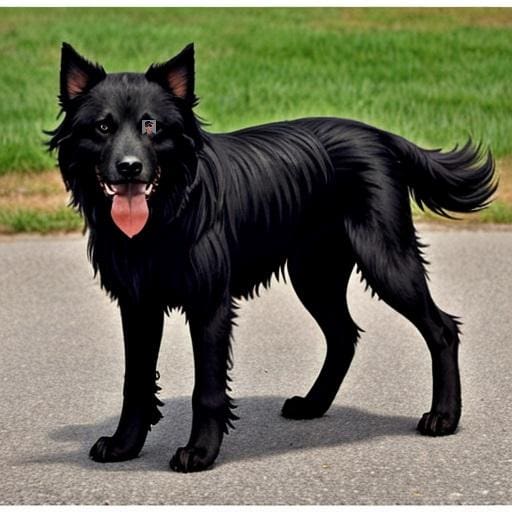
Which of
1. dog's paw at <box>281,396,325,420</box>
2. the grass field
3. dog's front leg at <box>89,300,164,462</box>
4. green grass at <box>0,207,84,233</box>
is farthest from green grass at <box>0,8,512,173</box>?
dog's front leg at <box>89,300,164,462</box>

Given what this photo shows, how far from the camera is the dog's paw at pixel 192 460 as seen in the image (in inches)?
205

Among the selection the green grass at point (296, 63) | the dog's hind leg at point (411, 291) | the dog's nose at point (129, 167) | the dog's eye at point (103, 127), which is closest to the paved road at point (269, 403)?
the dog's hind leg at point (411, 291)

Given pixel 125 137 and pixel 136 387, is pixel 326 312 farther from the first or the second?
pixel 125 137

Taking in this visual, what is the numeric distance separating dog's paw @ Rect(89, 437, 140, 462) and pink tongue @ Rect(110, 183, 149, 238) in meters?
1.00

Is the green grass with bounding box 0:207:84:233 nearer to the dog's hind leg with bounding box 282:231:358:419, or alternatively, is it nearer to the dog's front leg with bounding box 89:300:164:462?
the dog's hind leg with bounding box 282:231:358:419

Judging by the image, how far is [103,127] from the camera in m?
4.89

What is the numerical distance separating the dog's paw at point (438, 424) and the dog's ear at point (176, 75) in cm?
175

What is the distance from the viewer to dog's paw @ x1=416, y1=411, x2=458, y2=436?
567 cm

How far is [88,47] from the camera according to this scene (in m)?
15.3

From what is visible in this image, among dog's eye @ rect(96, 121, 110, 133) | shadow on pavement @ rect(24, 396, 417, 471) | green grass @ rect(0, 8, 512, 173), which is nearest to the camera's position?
dog's eye @ rect(96, 121, 110, 133)

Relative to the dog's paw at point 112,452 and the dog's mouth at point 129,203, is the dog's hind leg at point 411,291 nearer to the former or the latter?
the dog's mouth at point 129,203

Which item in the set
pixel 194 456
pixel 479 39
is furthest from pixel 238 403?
pixel 479 39

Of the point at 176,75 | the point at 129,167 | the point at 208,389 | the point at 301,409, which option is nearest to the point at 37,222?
the point at 301,409

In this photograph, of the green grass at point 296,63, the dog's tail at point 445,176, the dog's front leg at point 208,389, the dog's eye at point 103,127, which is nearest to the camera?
the dog's eye at point 103,127
